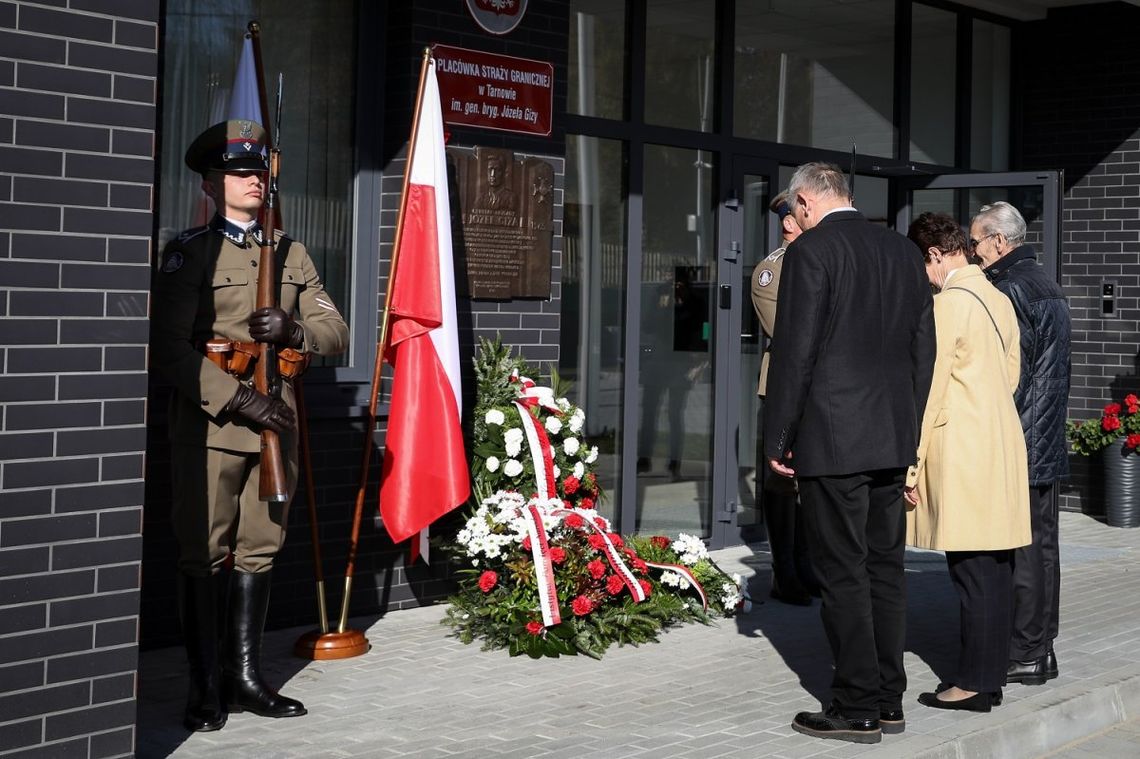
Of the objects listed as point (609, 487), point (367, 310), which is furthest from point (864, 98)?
point (367, 310)

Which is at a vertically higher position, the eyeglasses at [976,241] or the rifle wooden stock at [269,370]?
the eyeglasses at [976,241]

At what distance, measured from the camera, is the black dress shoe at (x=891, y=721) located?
17.5 ft

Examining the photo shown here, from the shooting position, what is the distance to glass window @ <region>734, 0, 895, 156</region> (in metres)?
9.66

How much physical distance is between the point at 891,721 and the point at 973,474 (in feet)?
3.21

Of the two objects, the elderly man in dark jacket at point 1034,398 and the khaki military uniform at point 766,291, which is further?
the khaki military uniform at point 766,291

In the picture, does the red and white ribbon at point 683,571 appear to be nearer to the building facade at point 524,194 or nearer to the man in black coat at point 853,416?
the building facade at point 524,194

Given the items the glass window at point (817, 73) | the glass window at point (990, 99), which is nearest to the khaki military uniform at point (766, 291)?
the glass window at point (817, 73)

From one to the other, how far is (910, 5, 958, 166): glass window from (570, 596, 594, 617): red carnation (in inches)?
228

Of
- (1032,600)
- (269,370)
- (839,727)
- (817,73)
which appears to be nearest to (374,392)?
(269,370)

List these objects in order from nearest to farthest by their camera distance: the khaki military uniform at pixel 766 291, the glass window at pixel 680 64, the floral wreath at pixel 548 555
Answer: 1. the floral wreath at pixel 548 555
2. the khaki military uniform at pixel 766 291
3. the glass window at pixel 680 64

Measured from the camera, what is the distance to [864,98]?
34.7 feet

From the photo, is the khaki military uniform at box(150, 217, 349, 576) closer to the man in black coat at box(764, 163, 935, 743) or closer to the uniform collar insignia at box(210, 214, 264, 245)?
the uniform collar insignia at box(210, 214, 264, 245)

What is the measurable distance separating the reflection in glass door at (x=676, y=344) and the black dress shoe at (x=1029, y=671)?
10.2 ft

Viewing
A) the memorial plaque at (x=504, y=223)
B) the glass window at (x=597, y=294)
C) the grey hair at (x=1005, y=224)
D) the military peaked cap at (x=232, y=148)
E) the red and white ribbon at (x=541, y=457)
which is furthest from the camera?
the glass window at (x=597, y=294)
